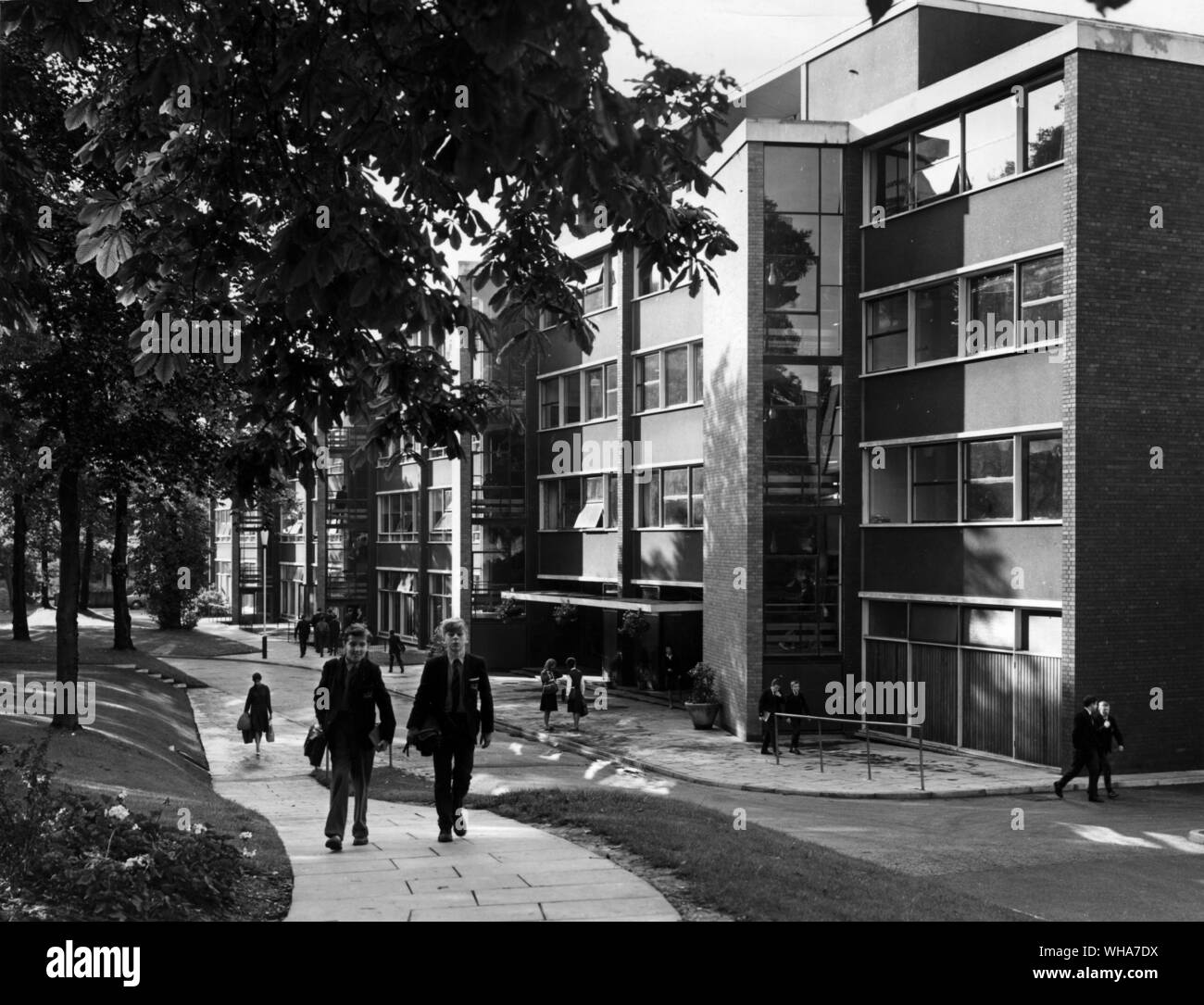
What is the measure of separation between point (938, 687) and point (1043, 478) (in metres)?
4.99

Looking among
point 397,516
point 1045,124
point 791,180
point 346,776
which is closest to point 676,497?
point 791,180

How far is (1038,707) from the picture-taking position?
2291 cm

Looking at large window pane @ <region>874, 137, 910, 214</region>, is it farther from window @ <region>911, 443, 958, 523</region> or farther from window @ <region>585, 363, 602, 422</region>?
window @ <region>585, 363, 602, 422</region>

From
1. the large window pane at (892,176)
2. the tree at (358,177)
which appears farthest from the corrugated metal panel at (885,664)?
the tree at (358,177)

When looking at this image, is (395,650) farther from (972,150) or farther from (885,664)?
(972,150)

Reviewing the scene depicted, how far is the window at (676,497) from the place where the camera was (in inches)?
1331

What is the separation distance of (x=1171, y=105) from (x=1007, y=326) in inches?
186

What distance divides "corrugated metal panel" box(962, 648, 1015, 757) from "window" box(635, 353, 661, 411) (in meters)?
13.7

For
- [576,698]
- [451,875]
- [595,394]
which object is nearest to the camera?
[451,875]

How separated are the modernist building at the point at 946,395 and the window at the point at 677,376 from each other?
106 mm

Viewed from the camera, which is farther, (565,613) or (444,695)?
(565,613)

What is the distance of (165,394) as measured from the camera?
2052cm
